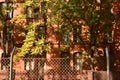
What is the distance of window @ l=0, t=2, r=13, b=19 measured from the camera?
1279 inches

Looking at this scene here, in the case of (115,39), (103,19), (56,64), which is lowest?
(56,64)

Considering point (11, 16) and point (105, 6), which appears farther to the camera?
point (11, 16)

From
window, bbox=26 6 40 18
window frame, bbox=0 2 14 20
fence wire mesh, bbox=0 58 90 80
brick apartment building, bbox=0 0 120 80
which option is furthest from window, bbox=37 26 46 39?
fence wire mesh, bbox=0 58 90 80

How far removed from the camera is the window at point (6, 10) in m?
32.5

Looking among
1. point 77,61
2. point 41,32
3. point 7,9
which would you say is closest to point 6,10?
point 7,9

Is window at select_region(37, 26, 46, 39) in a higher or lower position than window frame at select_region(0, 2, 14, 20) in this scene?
lower

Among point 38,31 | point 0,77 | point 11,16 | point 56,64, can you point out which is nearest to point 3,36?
point 11,16

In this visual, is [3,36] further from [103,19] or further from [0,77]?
[0,77]

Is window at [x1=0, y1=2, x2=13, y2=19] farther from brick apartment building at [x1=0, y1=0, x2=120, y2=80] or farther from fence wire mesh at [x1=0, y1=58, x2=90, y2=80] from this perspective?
fence wire mesh at [x1=0, y1=58, x2=90, y2=80]

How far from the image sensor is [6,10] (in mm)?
32219

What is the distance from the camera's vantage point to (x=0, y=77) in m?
12.2

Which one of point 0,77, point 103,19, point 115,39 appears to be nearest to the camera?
point 0,77

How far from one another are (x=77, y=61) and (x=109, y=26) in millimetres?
4799

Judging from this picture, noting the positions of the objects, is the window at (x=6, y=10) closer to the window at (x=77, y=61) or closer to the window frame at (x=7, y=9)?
the window frame at (x=7, y=9)
